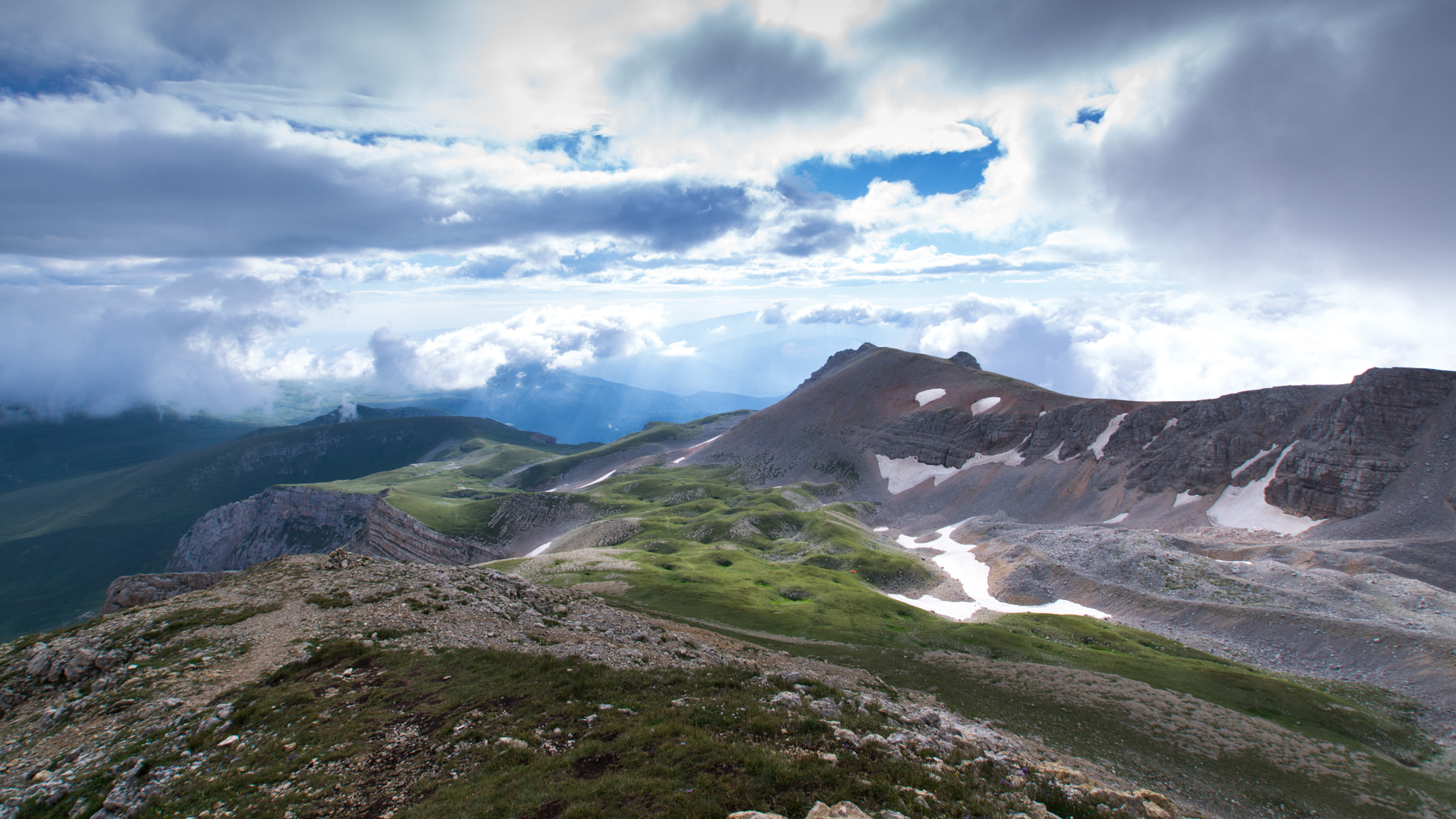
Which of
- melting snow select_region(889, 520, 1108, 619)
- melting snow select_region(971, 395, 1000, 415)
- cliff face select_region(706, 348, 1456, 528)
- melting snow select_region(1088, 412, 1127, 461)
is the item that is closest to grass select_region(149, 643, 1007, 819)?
melting snow select_region(889, 520, 1108, 619)

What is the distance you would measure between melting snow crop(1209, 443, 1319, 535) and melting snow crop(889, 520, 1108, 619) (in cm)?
4918

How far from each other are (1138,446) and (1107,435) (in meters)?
8.94

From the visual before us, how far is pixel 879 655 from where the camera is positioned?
1764 inches

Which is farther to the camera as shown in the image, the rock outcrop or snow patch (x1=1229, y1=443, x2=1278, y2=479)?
snow patch (x1=1229, y1=443, x2=1278, y2=479)

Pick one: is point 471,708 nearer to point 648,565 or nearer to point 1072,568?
point 648,565

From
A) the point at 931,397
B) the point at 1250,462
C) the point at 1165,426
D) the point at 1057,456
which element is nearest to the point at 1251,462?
the point at 1250,462

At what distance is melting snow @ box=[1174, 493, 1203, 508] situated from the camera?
377 feet

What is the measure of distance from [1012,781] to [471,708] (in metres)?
18.8

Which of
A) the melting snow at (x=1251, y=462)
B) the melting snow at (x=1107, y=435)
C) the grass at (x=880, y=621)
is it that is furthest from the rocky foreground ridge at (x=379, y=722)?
the melting snow at (x=1107, y=435)

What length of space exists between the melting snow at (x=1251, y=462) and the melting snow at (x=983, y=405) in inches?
2516

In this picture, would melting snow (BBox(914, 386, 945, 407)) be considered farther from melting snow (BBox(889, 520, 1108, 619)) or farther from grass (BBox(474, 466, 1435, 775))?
grass (BBox(474, 466, 1435, 775))

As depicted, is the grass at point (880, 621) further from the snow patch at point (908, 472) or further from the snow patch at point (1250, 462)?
the snow patch at point (1250, 462)

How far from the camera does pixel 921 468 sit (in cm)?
16988

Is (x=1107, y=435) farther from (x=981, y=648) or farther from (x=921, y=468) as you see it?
(x=981, y=648)
